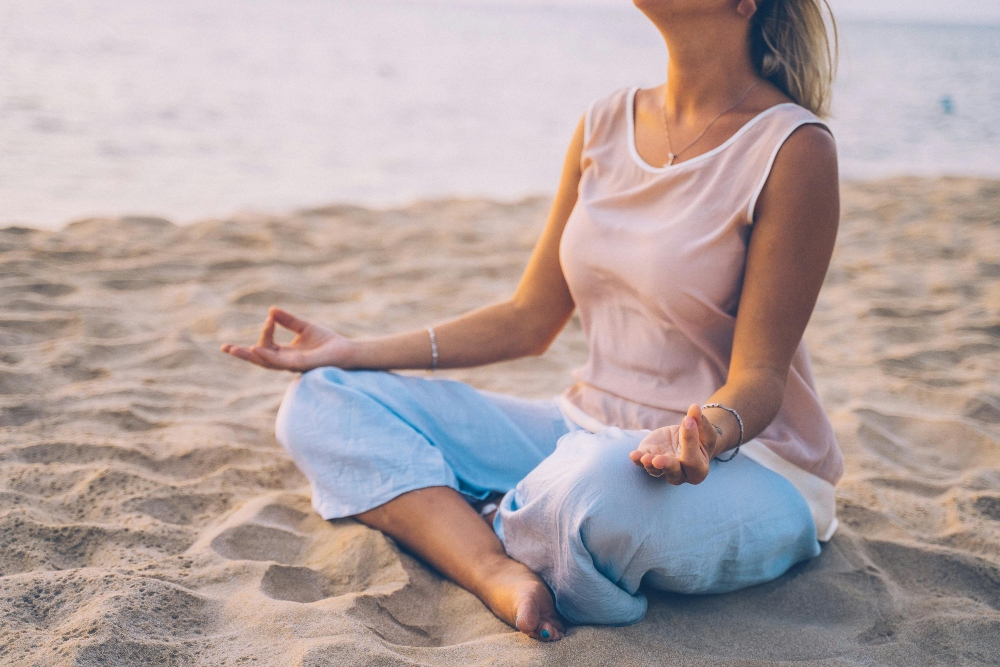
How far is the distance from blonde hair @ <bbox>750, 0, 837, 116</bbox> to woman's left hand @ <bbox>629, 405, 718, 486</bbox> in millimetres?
859

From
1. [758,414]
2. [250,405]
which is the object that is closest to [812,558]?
[758,414]

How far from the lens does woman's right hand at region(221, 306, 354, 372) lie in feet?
6.59

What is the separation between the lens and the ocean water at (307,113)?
623 cm

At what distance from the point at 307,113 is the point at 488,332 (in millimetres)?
8343

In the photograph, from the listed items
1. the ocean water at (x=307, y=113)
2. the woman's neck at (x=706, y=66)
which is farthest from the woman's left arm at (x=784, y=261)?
the ocean water at (x=307, y=113)

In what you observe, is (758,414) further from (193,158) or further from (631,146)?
(193,158)

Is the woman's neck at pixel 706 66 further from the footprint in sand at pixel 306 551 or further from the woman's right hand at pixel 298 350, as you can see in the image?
the footprint in sand at pixel 306 551

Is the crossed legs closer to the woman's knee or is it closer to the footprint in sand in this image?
the footprint in sand

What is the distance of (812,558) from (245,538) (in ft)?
4.26

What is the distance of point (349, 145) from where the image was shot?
8.29m

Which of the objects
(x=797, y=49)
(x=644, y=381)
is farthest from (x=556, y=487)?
(x=797, y=49)

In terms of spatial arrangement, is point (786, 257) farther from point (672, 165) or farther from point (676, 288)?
point (672, 165)

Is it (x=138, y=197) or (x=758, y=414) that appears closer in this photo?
(x=758, y=414)

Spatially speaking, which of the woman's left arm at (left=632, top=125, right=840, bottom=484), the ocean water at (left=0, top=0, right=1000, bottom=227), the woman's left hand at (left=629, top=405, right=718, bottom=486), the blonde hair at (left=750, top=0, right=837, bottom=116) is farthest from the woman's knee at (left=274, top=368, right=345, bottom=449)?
the ocean water at (left=0, top=0, right=1000, bottom=227)
